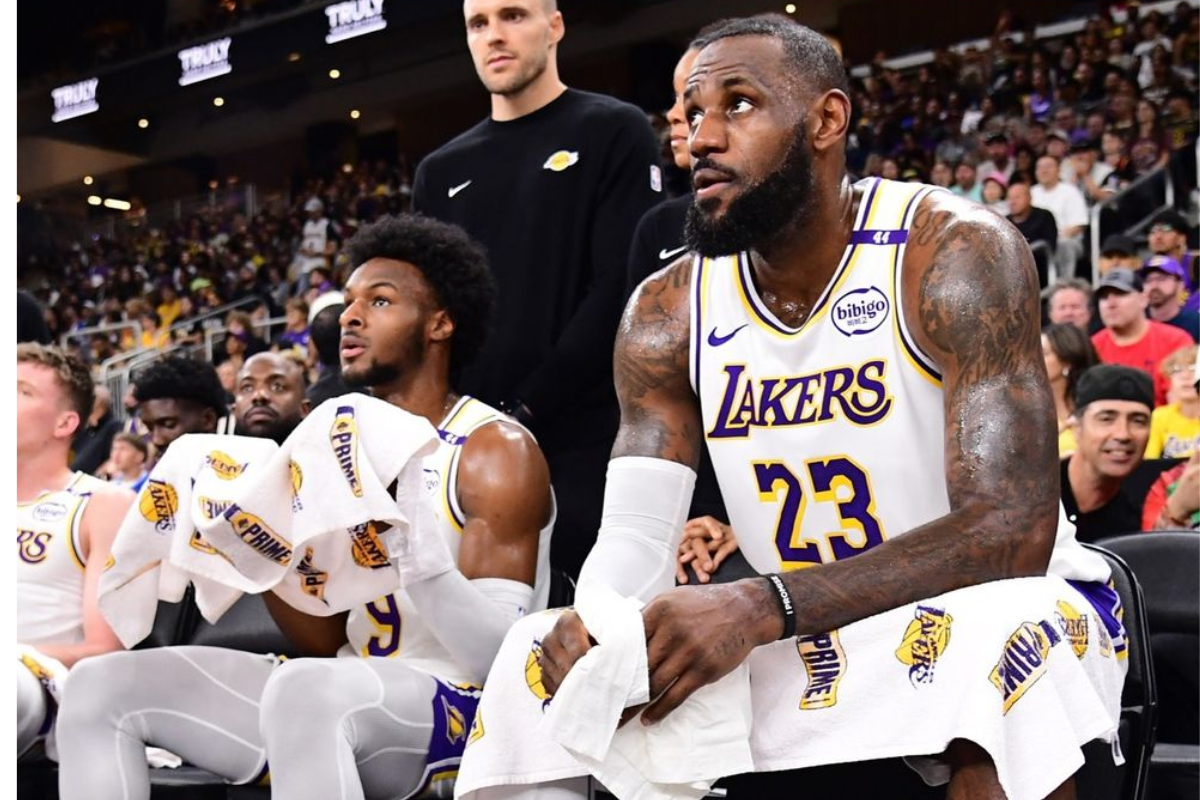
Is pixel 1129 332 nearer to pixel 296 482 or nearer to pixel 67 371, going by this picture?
pixel 67 371

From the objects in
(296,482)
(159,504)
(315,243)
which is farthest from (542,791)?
(315,243)

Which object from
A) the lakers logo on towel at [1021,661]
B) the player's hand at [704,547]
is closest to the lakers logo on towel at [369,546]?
the player's hand at [704,547]

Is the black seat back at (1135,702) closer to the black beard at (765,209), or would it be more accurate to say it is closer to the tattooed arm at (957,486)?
the tattooed arm at (957,486)

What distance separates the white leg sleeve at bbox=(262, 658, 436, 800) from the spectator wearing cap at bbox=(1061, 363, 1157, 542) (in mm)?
1816

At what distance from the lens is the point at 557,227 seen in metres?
3.29

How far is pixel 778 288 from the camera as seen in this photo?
7.12ft

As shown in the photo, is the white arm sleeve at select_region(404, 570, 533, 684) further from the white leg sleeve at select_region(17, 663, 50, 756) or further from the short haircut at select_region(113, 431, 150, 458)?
the short haircut at select_region(113, 431, 150, 458)

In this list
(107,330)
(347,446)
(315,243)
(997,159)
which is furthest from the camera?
(315,243)

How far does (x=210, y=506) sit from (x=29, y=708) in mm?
860

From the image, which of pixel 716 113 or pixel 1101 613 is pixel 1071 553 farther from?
pixel 716 113

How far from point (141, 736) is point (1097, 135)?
917 centimetres

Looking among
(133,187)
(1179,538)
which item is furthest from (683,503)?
(133,187)

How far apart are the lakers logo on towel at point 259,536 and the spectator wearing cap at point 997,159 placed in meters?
8.44

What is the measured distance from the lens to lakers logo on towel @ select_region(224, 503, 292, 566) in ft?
7.84
